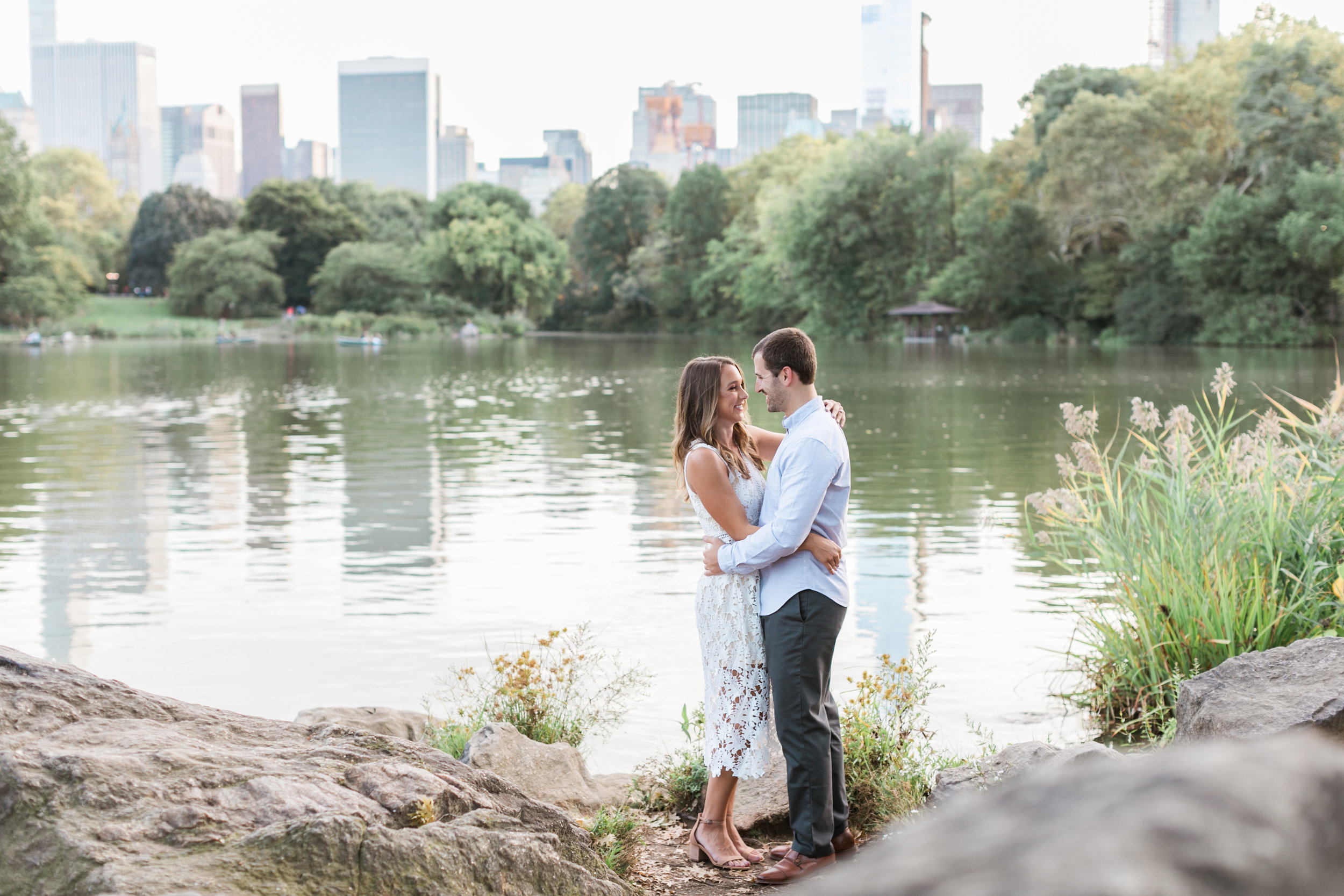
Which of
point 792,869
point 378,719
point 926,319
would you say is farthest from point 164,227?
point 792,869

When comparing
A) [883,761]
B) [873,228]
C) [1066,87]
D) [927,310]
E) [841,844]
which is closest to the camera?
[841,844]

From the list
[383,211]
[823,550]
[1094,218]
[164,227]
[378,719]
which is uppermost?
[383,211]

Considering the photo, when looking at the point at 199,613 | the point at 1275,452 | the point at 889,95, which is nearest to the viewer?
the point at 1275,452

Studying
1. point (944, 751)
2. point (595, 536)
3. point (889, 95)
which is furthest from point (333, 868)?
point (889, 95)

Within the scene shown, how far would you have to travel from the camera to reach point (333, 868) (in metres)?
2.37

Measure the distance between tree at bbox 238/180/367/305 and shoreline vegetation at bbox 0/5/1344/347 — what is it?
0.15 m

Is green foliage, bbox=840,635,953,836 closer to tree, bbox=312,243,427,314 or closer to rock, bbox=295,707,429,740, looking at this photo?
rock, bbox=295,707,429,740

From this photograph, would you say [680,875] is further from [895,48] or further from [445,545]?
[895,48]

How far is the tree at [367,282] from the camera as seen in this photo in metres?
79.7

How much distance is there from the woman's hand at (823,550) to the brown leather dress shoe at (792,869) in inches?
36.3

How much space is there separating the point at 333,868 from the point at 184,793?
1.48ft

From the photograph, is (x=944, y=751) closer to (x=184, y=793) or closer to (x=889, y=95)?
(x=184, y=793)

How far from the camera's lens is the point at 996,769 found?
3961mm

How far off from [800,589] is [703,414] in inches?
26.7
